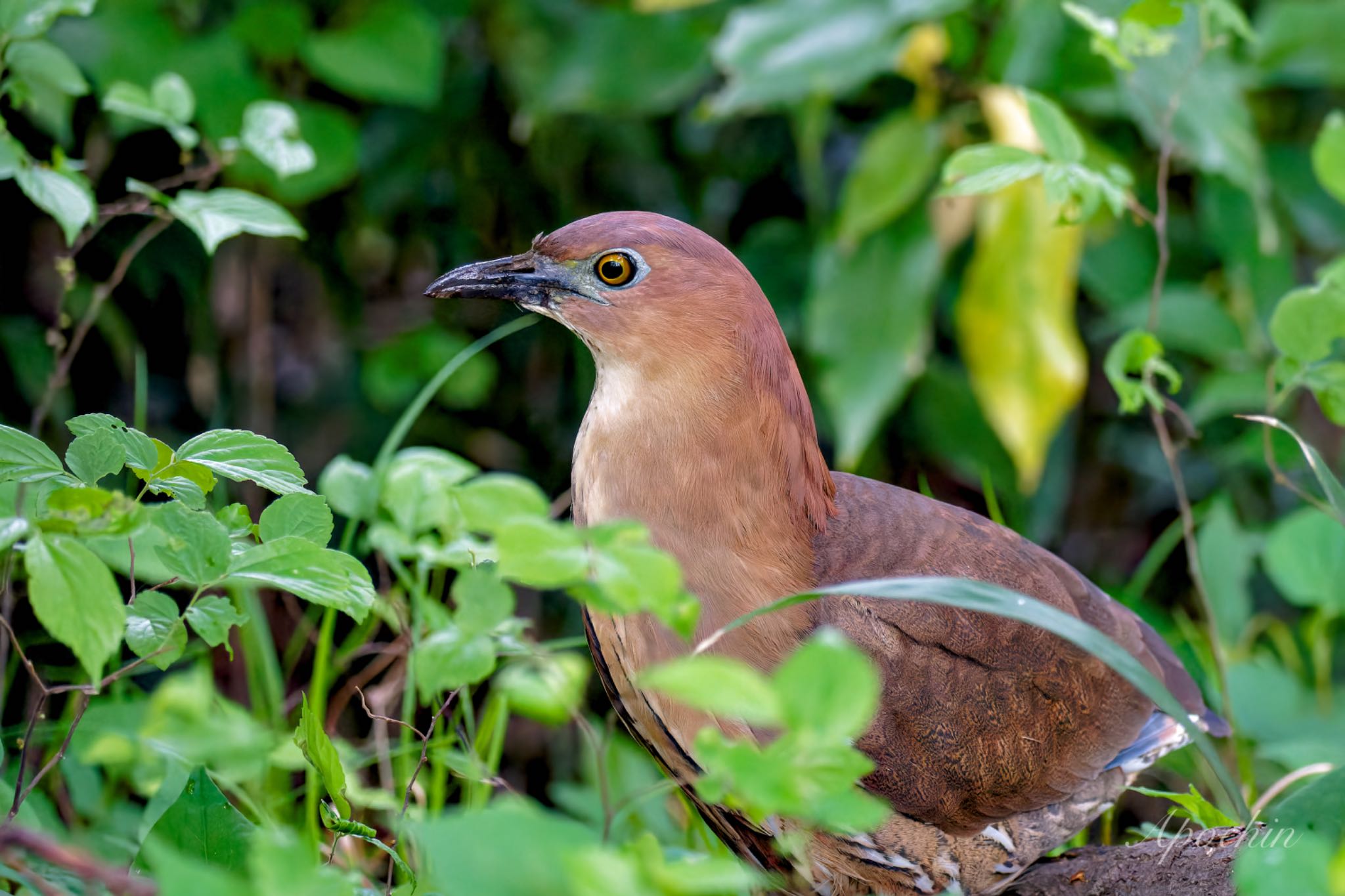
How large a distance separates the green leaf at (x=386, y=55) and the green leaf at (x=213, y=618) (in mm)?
1882

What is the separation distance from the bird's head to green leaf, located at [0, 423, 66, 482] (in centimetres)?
77

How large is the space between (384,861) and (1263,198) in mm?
2571

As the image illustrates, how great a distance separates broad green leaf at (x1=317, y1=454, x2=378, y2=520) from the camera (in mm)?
2162

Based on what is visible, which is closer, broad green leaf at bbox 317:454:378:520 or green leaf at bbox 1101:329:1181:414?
green leaf at bbox 1101:329:1181:414

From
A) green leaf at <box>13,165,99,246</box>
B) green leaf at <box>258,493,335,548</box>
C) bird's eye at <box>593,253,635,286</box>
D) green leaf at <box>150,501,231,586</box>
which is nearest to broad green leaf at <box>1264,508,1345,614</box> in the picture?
bird's eye at <box>593,253,635,286</box>

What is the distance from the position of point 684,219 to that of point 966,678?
206cm

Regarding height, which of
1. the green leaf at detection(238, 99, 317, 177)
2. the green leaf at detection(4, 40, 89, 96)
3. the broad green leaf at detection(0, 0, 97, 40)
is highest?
the broad green leaf at detection(0, 0, 97, 40)

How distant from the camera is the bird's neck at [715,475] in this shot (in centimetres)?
164

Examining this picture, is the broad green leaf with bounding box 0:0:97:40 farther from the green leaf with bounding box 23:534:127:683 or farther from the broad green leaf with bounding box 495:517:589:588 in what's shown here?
the broad green leaf with bounding box 495:517:589:588

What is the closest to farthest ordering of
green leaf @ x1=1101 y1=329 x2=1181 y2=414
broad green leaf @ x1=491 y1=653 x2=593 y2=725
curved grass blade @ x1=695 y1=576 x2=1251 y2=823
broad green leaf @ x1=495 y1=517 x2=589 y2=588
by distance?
broad green leaf @ x1=495 y1=517 x2=589 y2=588
curved grass blade @ x1=695 y1=576 x2=1251 y2=823
green leaf @ x1=1101 y1=329 x2=1181 y2=414
broad green leaf @ x1=491 y1=653 x2=593 y2=725

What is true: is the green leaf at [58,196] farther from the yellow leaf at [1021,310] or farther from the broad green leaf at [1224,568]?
the broad green leaf at [1224,568]

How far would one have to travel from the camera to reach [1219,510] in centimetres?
289

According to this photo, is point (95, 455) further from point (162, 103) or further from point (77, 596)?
Answer: point (162, 103)

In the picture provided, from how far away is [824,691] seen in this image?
86 cm
